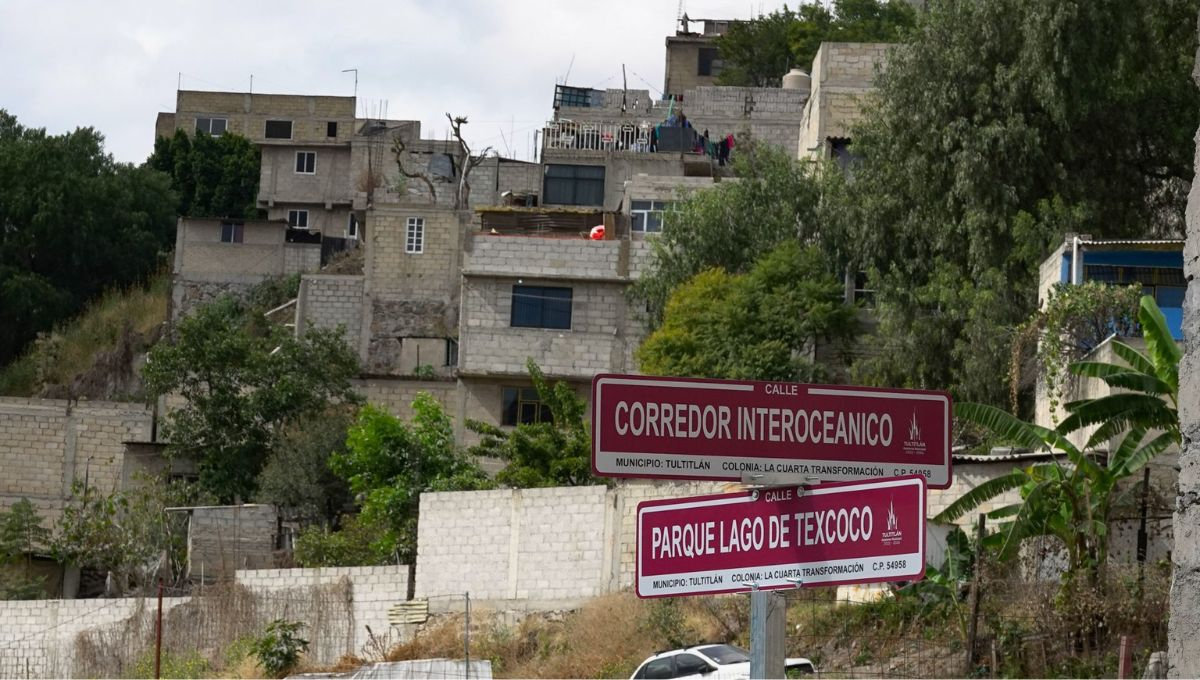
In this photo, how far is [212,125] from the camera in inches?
2502

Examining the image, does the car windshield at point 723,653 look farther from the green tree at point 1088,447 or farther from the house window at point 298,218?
the house window at point 298,218

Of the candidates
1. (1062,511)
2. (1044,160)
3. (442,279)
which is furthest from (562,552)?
(442,279)

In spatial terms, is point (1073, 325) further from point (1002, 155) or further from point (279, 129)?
point (279, 129)

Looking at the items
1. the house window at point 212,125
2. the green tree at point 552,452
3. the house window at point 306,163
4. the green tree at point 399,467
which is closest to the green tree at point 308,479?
the green tree at point 399,467

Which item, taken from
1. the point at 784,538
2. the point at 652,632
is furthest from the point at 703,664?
the point at 784,538

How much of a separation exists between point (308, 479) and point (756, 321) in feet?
29.9

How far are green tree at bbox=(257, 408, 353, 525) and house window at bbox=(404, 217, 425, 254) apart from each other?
10.1m

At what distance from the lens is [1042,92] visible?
1205 inches

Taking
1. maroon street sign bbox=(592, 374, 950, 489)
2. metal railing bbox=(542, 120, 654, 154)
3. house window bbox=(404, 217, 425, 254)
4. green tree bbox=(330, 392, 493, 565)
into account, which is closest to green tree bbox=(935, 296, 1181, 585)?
green tree bbox=(330, 392, 493, 565)

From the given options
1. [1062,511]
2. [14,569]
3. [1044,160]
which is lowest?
[14,569]

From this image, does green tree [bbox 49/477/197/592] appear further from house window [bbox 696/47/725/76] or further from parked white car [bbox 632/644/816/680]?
house window [bbox 696/47/725/76]

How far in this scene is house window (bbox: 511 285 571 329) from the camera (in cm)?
3700

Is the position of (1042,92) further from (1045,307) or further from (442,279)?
(442,279)

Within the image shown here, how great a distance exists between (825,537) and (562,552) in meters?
20.2
